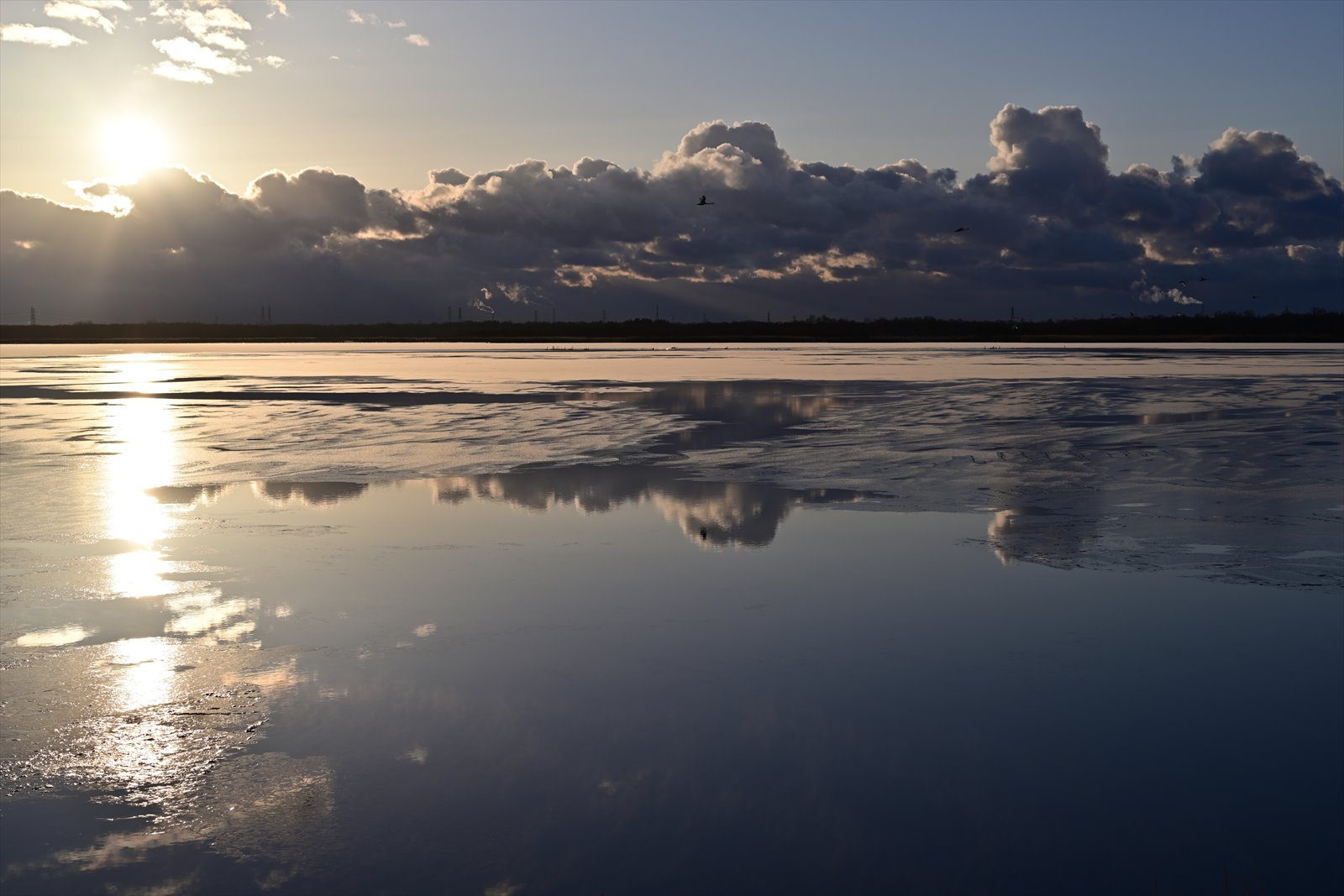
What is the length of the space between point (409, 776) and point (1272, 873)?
4.46m

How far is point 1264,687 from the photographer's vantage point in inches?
318

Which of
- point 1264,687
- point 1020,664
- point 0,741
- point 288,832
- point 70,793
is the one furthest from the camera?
point 1020,664

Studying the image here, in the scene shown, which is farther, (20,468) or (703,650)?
(20,468)

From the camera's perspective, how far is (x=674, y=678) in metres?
8.36

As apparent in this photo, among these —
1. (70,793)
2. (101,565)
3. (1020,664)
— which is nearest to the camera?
(70,793)

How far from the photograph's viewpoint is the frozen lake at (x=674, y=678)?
18.8 feet

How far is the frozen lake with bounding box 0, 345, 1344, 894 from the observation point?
5.72 metres

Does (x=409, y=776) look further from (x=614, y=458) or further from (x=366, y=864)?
(x=614, y=458)

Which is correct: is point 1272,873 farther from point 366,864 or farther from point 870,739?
point 366,864

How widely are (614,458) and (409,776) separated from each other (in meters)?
14.4

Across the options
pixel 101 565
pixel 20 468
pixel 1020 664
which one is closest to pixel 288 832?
pixel 1020 664

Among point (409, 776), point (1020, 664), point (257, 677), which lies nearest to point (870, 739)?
point (1020, 664)

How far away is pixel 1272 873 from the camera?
548 cm

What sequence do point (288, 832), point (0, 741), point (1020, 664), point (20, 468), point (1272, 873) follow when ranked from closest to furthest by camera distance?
point (1272, 873) → point (288, 832) → point (0, 741) → point (1020, 664) → point (20, 468)
